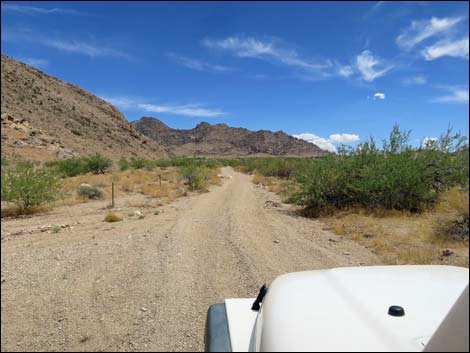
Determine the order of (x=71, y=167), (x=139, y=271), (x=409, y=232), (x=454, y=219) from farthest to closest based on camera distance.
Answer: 1. (x=71, y=167)
2. (x=409, y=232)
3. (x=454, y=219)
4. (x=139, y=271)

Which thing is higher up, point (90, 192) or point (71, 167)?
point (71, 167)

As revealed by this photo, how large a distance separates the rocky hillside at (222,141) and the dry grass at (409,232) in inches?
5895

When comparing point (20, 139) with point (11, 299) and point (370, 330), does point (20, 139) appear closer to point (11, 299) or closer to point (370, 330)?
point (11, 299)

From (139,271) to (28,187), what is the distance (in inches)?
312

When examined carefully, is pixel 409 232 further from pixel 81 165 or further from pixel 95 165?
pixel 95 165

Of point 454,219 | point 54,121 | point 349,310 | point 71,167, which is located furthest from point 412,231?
point 54,121

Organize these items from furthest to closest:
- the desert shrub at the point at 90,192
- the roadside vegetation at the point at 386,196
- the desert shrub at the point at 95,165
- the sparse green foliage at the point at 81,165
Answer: the desert shrub at the point at 95,165, the sparse green foliage at the point at 81,165, the desert shrub at the point at 90,192, the roadside vegetation at the point at 386,196

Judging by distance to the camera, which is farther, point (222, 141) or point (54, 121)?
point (222, 141)

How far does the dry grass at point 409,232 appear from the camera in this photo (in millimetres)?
6812

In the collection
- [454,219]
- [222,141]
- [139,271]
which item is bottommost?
[139,271]

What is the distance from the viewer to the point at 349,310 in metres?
1.69

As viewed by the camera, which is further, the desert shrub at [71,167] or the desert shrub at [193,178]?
the desert shrub at [71,167]

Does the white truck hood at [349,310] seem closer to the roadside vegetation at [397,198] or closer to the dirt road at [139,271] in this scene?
the dirt road at [139,271]

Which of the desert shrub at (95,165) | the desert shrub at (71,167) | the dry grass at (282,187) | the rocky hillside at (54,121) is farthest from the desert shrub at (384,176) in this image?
the rocky hillside at (54,121)
